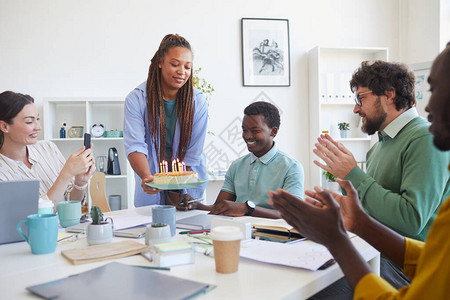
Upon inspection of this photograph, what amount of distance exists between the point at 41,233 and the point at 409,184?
1283 mm

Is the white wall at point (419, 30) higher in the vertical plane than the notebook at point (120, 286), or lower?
higher

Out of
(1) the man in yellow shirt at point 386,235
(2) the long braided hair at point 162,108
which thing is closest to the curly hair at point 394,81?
(1) the man in yellow shirt at point 386,235

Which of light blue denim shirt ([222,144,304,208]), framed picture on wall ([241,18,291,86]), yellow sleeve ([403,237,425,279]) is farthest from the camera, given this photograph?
framed picture on wall ([241,18,291,86])

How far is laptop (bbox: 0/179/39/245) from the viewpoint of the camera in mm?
1335

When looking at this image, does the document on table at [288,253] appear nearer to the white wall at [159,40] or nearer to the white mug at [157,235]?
the white mug at [157,235]

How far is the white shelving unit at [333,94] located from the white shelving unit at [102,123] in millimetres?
2063

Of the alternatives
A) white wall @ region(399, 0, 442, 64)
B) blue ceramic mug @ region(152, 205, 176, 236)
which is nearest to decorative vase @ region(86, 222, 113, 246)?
blue ceramic mug @ region(152, 205, 176, 236)

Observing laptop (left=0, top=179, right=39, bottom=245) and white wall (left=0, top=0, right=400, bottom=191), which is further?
white wall (left=0, top=0, right=400, bottom=191)

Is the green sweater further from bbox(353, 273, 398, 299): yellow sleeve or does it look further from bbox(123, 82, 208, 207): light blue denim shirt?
bbox(123, 82, 208, 207): light blue denim shirt

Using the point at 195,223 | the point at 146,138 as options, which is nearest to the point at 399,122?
the point at 195,223

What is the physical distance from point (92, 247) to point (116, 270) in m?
0.25

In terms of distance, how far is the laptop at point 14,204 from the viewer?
1.33 m

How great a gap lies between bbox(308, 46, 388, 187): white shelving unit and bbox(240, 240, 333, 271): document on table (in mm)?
3193

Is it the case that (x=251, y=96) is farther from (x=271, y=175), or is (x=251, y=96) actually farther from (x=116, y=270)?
(x=116, y=270)
